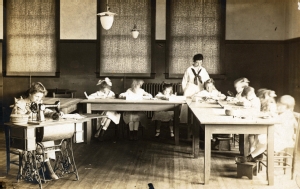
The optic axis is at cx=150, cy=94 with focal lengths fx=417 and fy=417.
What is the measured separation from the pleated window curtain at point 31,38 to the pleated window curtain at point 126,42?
124 cm

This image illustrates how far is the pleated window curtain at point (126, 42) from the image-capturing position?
1004cm

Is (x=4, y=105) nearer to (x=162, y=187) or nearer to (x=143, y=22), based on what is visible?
(x=143, y=22)

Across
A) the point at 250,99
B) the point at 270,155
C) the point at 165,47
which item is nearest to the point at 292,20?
the point at 165,47

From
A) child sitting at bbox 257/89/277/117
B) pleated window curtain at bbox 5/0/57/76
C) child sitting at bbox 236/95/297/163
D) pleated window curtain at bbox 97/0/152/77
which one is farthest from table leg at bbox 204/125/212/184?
pleated window curtain at bbox 5/0/57/76

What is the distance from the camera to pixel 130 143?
7.68 m

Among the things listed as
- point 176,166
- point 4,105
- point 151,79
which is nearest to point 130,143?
point 176,166

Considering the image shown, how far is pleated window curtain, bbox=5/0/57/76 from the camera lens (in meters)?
10.2

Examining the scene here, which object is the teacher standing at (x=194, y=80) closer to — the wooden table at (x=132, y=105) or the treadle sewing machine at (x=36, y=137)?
the wooden table at (x=132, y=105)

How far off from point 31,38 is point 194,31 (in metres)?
3.98

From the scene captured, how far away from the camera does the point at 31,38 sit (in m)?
10.2

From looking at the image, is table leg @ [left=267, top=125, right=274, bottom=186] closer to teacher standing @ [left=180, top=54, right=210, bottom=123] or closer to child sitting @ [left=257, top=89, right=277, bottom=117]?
child sitting @ [left=257, top=89, right=277, bottom=117]

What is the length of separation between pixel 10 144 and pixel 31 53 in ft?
19.0

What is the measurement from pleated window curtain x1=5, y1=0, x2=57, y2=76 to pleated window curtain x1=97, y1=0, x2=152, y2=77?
124 cm

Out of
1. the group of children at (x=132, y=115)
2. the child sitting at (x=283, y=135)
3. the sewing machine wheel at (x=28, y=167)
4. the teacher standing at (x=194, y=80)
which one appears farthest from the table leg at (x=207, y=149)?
the teacher standing at (x=194, y=80)
